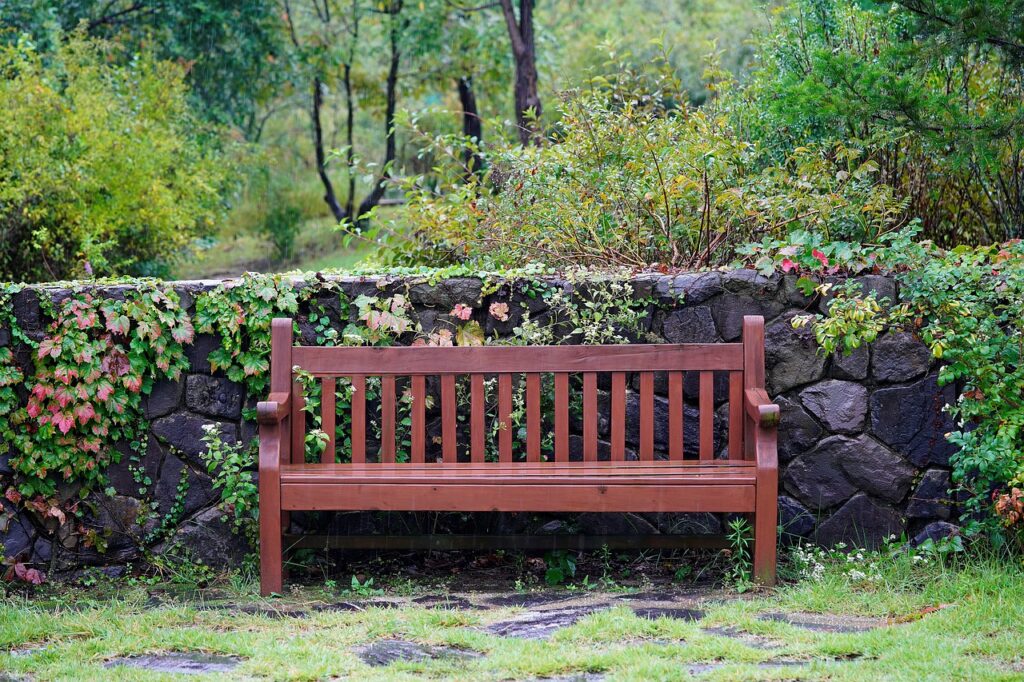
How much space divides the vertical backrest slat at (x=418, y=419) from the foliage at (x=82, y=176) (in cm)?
429

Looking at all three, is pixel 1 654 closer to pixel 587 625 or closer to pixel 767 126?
pixel 587 625

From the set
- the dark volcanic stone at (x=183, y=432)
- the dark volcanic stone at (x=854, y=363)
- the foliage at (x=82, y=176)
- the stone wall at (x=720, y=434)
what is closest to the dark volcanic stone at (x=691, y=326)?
the stone wall at (x=720, y=434)

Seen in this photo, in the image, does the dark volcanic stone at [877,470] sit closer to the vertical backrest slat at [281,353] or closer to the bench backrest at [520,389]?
the bench backrest at [520,389]

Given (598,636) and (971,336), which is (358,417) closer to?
(598,636)

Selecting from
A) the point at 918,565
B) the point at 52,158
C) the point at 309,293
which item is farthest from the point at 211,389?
the point at 52,158

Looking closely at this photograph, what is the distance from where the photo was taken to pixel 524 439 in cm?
457

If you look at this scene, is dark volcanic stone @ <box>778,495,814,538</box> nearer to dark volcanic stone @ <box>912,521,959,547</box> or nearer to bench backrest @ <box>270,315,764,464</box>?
bench backrest @ <box>270,315,764,464</box>

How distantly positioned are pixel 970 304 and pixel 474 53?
12.4 m

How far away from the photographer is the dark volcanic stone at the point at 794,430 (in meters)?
4.49

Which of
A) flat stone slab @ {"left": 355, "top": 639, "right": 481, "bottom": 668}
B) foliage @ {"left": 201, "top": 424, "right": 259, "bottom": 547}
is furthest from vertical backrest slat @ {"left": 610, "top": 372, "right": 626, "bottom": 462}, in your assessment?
foliage @ {"left": 201, "top": 424, "right": 259, "bottom": 547}

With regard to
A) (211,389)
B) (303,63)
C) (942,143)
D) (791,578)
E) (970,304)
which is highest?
(303,63)

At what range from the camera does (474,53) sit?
15.5 metres

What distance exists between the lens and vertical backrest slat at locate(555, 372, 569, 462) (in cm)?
435

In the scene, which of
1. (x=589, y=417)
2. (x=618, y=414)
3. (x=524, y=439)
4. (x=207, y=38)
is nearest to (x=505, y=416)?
(x=524, y=439)
